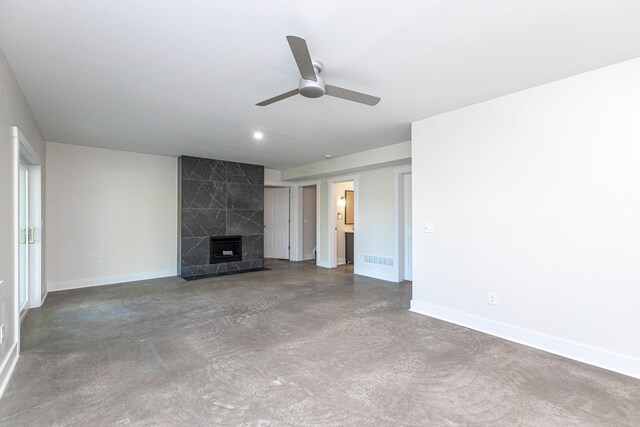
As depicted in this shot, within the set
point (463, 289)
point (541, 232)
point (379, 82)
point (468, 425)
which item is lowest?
point (468, 425)

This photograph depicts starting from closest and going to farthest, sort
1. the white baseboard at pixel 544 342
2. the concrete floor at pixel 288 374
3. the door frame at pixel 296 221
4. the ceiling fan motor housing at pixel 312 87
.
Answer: the concrete floor at pixel 288 374 < the ceiling fan motor housing at pixel 312 87 < the white baseboard at pixel 544 342 < the door frame at pixel 296 221

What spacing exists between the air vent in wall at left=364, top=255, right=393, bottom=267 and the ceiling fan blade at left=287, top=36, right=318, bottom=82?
13.6 ft

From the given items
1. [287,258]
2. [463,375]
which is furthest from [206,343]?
[287,258]

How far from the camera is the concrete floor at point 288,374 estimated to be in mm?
1906

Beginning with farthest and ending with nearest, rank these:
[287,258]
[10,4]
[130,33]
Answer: [287,258]
[130,33]
[10,4]

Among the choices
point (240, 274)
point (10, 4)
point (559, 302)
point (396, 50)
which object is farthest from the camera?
point (240, 274)

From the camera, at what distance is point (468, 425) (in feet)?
5.93

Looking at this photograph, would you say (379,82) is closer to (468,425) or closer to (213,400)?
(468,425)

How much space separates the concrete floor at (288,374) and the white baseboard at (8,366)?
0.06 meters

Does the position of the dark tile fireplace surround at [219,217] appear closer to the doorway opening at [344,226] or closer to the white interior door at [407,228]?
the doorway opening at [344,226]

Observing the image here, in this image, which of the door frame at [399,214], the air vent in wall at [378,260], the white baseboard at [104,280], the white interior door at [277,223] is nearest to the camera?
the white baseboard at [104,280]

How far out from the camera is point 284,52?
88.3 inches

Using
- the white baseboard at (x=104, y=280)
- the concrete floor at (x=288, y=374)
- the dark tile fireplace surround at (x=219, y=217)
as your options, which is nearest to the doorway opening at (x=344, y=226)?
the dark tile fireplace surround at (x=219, y=217)

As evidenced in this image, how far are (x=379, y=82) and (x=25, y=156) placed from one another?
3.84 meters
